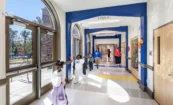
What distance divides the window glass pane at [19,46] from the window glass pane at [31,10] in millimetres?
379

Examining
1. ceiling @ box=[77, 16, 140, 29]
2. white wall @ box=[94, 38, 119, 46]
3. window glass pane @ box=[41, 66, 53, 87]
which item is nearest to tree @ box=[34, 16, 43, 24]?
window glass pane @ box=[41, 66, 53, 87]

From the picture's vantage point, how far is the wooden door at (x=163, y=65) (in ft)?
8.65

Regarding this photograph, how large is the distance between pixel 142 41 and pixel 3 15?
14.2ft

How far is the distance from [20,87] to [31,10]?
2.33 metres

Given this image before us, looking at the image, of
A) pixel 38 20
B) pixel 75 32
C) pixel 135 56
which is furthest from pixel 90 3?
pixel 135 56

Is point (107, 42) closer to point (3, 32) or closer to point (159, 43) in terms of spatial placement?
point (159, 43)

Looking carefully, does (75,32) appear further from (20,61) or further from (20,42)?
(20,61)

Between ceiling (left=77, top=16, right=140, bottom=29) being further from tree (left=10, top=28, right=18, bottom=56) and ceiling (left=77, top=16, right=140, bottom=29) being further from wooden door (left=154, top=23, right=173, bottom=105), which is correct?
tree (left=10, top=28, right=18, bottom=56)

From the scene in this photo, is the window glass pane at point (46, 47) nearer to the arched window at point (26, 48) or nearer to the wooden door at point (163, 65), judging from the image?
the arched window at point (26, 48)

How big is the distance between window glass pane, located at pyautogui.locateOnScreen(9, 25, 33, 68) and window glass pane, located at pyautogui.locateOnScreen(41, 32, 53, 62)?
0.59m

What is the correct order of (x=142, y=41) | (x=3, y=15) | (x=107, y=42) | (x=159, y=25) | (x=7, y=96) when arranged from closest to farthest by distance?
(x=3, y=15) → (x=7, y=96) → (x=159, y=25) → (x=142, y=41) → (x=107, y=42)

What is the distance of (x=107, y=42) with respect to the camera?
13.5 metres

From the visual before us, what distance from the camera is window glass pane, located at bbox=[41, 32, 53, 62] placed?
13.4 feet

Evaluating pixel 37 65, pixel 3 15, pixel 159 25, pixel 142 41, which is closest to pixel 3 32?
pixel 3 15
